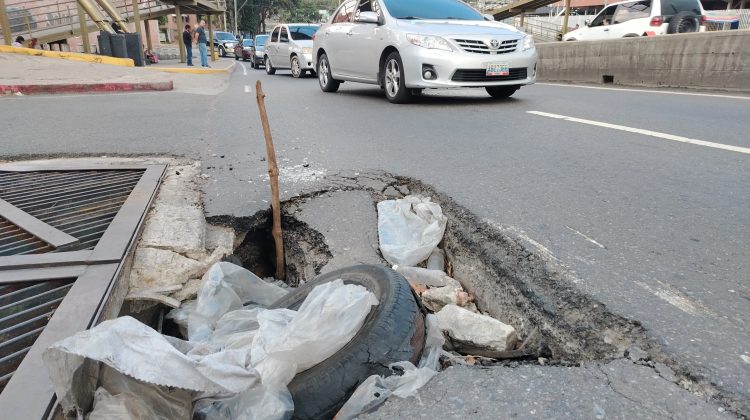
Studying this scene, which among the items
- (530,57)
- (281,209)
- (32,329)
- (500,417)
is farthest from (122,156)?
(530,57)

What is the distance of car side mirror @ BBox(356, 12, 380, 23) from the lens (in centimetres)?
789

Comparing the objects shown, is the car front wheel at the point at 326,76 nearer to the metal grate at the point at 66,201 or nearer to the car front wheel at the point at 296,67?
the car front wheel at the point at 296,67

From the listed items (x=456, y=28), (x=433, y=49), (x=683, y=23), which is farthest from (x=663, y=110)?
(x=683, y=23)

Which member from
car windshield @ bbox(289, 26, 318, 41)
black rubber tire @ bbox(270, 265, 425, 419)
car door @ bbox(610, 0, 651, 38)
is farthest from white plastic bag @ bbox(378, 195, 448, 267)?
car windshield @ bbox(289, 26, 318, 41)

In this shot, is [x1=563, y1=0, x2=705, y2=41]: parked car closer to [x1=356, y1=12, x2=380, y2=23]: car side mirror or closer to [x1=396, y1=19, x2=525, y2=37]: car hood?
[x1=396, y1=19, x2=525, y2=37]: car hood

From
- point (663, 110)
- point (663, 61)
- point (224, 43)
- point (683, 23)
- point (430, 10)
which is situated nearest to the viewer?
point (663, 110)

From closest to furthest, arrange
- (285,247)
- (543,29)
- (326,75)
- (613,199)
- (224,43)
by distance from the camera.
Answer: (613,199)
(285,247)
(326,75)
(543,29)
(224,43)

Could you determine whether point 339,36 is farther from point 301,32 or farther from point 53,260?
point 301,32

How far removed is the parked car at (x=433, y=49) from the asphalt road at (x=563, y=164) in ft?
1.41

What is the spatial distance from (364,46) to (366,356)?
24.3 ft

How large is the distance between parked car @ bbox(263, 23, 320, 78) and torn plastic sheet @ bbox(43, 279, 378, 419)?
14.7 m

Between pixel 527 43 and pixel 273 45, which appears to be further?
pixel 273 45

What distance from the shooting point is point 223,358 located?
151cm

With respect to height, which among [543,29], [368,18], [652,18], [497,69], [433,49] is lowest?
[497,69]
